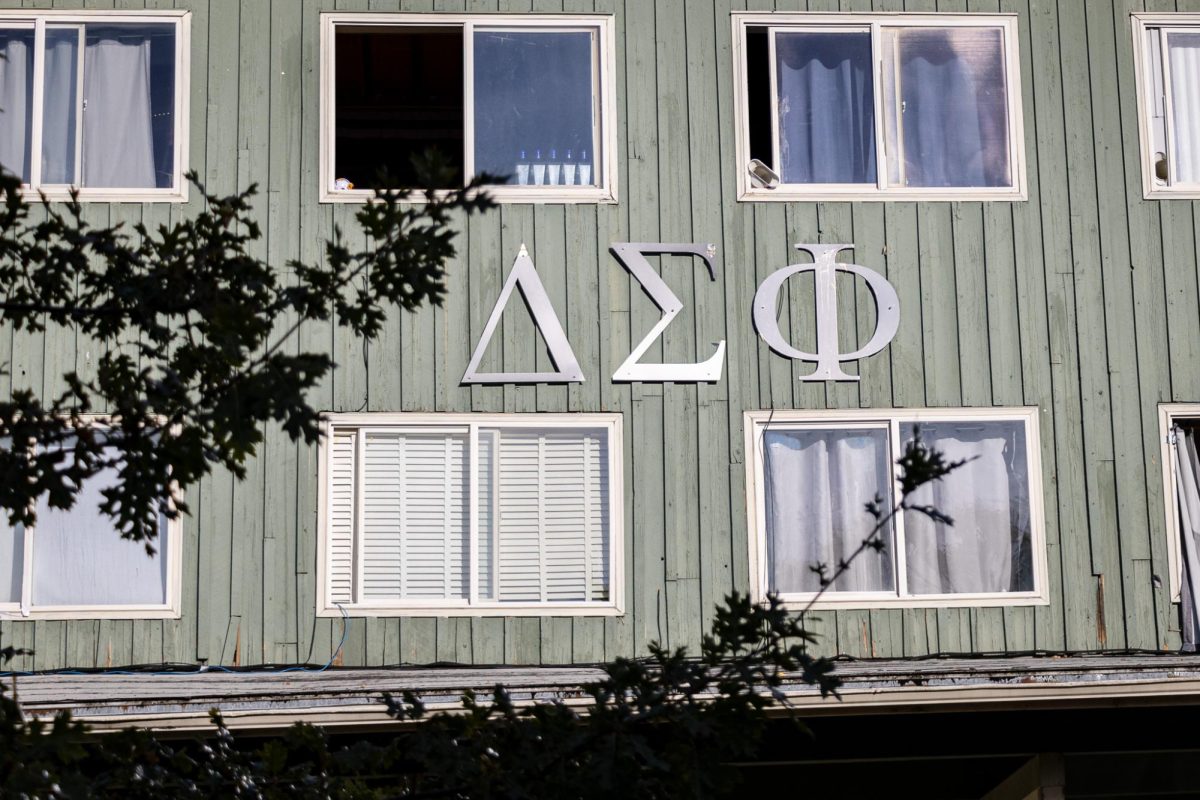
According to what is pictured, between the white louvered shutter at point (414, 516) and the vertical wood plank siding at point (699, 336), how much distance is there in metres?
0.27

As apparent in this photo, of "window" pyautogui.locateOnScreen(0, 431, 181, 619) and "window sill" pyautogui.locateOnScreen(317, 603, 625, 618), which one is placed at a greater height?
"window" pyautogui.locateOnScreen(0, 431, 181, 619)

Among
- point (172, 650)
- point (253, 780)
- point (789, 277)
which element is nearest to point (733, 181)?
point (789, 277)

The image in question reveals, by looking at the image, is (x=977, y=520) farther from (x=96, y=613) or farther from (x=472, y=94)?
(x=96, y=613)

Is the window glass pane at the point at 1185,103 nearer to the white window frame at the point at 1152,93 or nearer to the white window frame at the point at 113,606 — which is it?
the white window frame at the point at 1152,93

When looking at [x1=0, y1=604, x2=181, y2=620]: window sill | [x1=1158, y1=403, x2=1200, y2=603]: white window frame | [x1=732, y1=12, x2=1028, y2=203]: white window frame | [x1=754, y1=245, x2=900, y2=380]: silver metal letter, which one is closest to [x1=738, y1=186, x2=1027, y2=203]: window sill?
[x1=732, y1=12, x2=1028, y2=203]: white window frame

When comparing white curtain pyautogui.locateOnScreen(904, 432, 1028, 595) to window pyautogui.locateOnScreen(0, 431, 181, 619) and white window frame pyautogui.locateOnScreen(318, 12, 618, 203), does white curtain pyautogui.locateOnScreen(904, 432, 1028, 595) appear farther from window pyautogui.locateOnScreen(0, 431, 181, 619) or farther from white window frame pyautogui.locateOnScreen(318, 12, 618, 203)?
window pyautogui.locateOnScreen(0, 431, 181, 619)

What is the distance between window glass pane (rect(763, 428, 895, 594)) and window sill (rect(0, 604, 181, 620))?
4.32 metres

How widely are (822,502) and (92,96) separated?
6.29 metres

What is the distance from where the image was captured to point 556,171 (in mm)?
12938

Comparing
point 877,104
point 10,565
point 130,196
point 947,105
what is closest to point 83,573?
point 10,565

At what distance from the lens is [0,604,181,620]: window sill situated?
12.1 meters

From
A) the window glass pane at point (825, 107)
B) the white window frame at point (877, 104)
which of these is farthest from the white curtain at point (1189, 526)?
the window glass pane at point (825, 107)

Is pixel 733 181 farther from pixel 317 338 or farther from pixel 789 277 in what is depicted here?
pixel 317 338

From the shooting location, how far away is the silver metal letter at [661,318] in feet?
41.0
